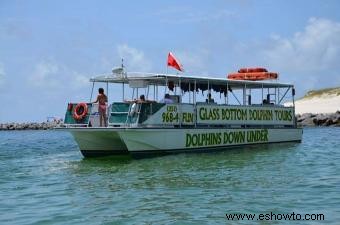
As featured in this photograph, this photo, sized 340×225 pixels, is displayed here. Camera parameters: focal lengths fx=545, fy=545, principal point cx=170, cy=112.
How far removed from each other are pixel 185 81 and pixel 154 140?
12.3ft

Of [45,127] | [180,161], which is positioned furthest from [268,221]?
[45,127]

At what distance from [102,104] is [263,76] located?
32.4 ft

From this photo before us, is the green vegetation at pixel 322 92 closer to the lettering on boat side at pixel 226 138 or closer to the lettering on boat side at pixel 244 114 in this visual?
the lettering on boat side at pixel 244 114

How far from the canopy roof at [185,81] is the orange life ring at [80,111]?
1.50 metres

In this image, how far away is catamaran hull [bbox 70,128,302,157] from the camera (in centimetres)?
2147

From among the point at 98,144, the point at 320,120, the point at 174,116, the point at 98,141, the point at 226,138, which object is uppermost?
the point at 320,120

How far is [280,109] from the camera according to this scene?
29.2m

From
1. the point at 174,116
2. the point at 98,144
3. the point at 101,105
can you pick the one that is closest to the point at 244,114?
the point at 174,116

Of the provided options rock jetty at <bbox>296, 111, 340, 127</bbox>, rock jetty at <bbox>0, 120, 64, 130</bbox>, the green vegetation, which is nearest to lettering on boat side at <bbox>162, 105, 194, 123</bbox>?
rock jetty at <bbox>296, 111, 340, 127</bbox>

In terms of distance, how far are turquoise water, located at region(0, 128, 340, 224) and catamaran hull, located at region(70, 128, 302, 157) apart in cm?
90

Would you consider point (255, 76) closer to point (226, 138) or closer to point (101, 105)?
point (226, 138)

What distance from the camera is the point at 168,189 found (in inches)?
544

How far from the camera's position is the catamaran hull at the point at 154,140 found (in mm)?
21469

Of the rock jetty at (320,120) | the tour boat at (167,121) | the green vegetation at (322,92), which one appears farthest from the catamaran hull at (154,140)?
the green vegetation at (322,92)
